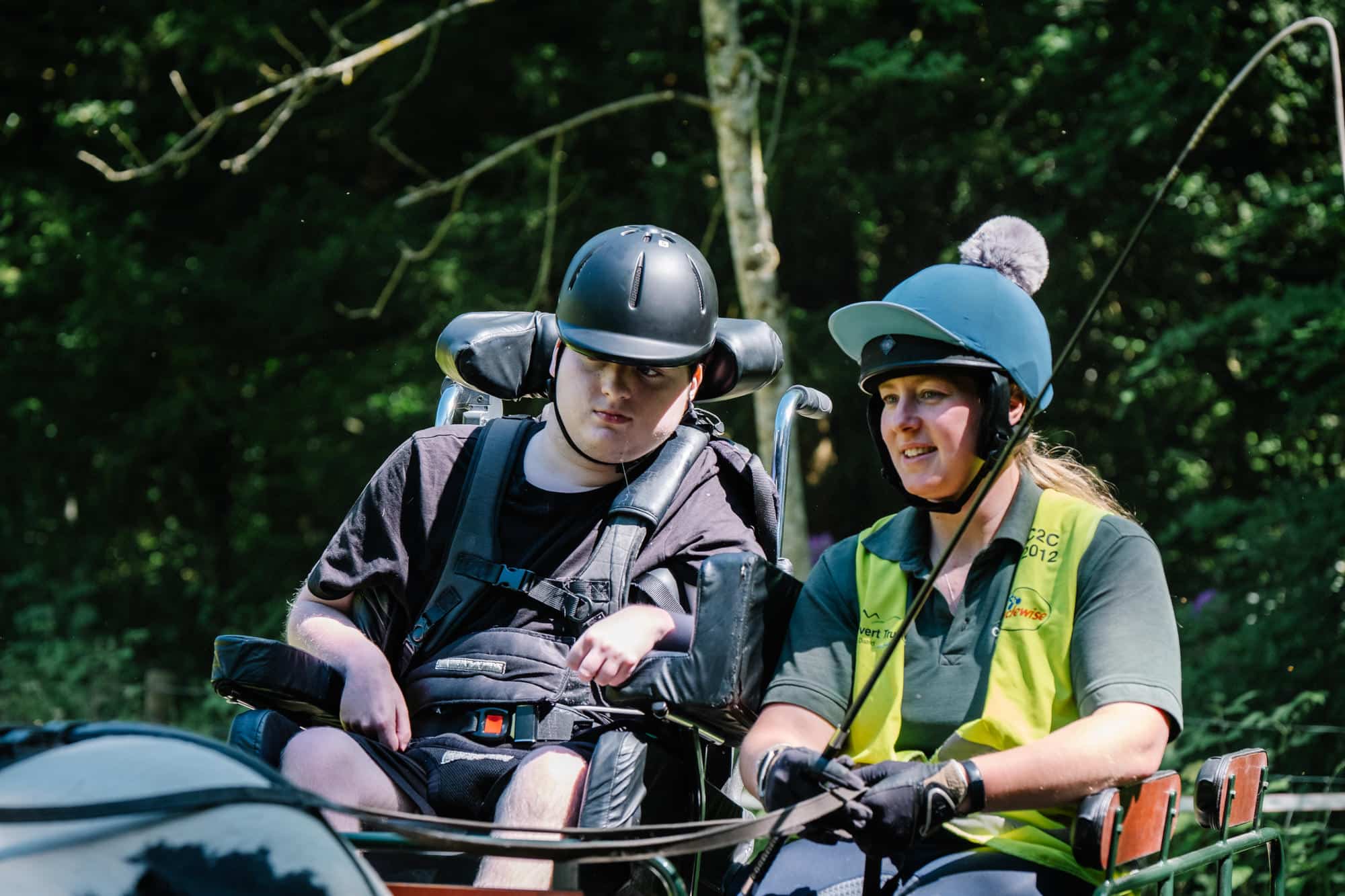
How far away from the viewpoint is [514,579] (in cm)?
354

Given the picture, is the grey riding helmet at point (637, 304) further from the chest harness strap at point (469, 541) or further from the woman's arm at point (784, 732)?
the woman's arm at point (784, 732)

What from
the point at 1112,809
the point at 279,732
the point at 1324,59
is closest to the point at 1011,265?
the point at 1112,809

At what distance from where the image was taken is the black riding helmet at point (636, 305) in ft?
11.8

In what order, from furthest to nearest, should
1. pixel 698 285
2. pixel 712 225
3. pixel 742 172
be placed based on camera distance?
pixel 712 225, pixel 742 172, pixel 698 285

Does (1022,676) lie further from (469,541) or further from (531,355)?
(531,355)

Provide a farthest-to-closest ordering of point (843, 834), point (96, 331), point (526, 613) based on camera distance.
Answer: point (96, 331) → point (526, 613) → point (843, 834)

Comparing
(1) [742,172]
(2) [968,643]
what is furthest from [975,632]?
(1) [742,172]

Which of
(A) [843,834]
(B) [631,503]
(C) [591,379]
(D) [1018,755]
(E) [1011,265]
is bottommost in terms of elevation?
(A) [843,834]

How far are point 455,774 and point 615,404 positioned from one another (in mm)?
1010

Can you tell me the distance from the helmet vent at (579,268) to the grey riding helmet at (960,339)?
870 mm

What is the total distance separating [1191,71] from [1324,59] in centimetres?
81

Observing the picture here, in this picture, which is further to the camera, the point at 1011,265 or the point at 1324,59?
the point at 1324,59

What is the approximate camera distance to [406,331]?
13.4 meters

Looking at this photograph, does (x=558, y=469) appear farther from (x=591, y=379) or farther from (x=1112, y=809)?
(x=1112, y=809)
